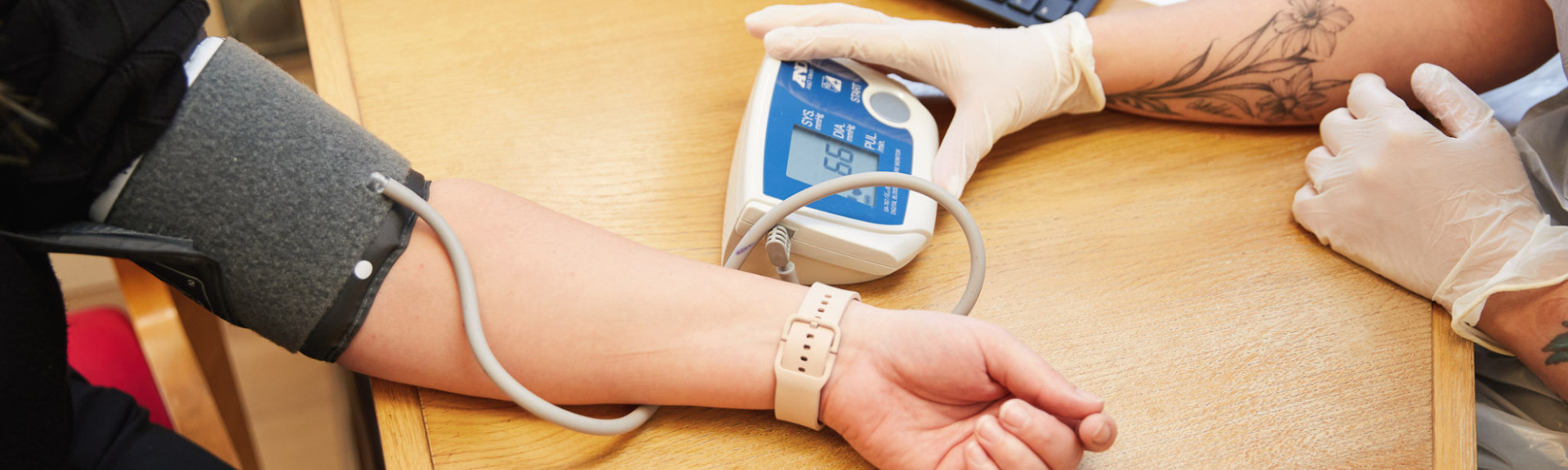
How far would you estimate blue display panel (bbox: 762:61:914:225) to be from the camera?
2.19ft

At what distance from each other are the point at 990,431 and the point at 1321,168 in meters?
0.49

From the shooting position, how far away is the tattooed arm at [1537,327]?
2.21ft

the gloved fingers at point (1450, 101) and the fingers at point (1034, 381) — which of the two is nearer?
the fingers at point (1034, 381)

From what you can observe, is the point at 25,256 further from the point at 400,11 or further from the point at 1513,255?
the point at 1513,255

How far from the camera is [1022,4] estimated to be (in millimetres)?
902

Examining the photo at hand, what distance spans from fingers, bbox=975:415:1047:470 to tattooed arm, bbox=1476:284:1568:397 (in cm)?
45

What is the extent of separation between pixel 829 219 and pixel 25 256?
0.51 metres

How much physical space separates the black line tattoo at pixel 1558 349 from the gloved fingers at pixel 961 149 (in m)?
0.49

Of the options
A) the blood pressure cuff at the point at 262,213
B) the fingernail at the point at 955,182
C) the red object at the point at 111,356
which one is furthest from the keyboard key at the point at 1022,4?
the red object at the point at 111,356

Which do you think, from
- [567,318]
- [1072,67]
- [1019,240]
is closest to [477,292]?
[567,318]

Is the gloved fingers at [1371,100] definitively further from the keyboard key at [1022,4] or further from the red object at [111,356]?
the red object at [111,356]

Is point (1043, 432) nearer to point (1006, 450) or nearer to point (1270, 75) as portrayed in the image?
point (1006, 450)

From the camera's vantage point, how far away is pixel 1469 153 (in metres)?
0.73

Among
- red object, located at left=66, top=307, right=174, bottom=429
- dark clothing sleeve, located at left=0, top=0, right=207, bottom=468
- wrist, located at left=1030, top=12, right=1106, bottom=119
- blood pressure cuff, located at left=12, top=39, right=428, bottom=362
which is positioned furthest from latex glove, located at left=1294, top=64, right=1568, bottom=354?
red object, located at left=66, top=307, right=174, bottom=429
